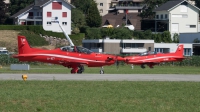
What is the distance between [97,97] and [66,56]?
16.3 m

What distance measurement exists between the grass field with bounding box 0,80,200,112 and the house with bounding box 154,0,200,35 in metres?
84.9

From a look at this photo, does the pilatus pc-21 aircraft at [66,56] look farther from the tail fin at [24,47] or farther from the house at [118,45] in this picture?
the house at [118,45]

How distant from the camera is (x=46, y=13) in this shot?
105m

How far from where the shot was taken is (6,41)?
8781 cm

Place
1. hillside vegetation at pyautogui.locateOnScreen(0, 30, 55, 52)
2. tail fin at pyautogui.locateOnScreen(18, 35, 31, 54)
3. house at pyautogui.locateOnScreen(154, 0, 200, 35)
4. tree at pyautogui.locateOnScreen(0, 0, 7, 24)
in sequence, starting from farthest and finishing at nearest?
house at pyautogui.locateOnScreen(154, 0, 200, 35)
tree at pyautogui.locateOnScreen(0, 0, 7, 24)
hillside vegetation at pyautogui.locateOnScreen(0, 30, 55, 52)
tail fin at pyautogui.locateOnScreen(18, 35, 31, 54)

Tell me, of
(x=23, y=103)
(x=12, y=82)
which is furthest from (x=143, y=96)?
(x=12, y=82)

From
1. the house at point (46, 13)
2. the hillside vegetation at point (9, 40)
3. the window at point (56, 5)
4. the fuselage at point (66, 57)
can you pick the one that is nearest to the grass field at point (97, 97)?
the fuselage at point (66, 57)

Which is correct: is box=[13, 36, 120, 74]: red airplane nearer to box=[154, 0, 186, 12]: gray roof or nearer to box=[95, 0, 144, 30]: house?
box=[154, 0, 186, 12]: gray roof

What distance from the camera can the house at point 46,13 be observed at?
105m

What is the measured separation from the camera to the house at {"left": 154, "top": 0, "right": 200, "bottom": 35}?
109000 mm

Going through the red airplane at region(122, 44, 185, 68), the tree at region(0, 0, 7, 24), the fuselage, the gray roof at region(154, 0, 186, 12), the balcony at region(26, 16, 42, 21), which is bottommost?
the red airplane at region(122, 44, 185, 68)

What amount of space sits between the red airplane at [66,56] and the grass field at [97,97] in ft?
35.3

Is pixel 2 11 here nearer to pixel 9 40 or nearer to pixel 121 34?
pixel 9 40

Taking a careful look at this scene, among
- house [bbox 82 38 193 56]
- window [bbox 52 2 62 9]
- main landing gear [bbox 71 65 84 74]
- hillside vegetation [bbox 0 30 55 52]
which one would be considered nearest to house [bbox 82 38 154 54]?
house [bbox 82 38 193 56]
